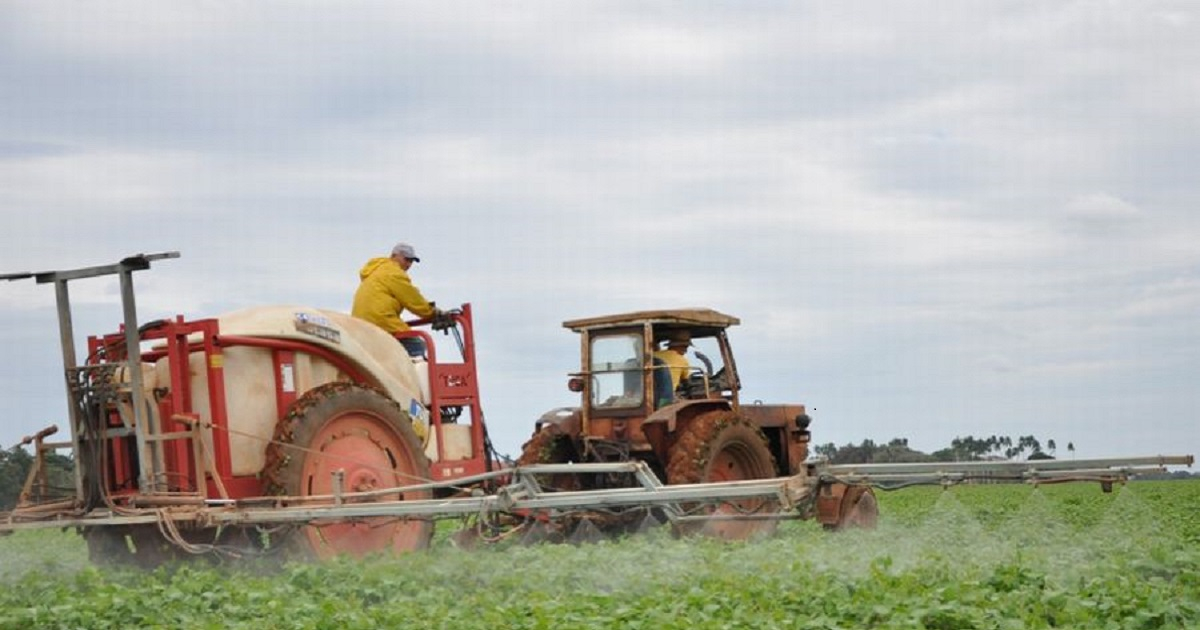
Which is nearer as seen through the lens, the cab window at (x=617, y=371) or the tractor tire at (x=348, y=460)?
the tractor tire at (x=348, y=460)

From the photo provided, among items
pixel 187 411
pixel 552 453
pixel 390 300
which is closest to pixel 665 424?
pixel 552 453

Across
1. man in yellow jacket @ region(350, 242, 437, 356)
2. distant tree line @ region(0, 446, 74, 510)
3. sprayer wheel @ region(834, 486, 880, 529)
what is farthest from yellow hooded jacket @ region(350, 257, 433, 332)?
sprayer wheel @ region(834, 486, 880, 529)

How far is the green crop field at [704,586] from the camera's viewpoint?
7.90m

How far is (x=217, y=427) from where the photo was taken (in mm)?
11062

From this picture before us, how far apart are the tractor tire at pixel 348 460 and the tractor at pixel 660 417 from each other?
2.81m

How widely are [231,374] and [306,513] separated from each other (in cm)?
149

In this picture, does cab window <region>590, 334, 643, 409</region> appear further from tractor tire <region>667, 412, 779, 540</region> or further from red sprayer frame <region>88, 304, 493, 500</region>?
red sprayer frame <region>88, 304, 493, 500</region>

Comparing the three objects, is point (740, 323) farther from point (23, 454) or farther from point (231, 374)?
point (23, 454)

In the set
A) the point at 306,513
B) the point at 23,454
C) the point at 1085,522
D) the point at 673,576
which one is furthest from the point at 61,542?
the point at 1085,522

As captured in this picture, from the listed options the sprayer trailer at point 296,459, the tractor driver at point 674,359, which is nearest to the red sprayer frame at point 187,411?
the sprayer trailer at point 296,459

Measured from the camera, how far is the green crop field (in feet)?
25.9

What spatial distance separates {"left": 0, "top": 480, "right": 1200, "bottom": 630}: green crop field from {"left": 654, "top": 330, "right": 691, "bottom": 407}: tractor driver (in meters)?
3.25

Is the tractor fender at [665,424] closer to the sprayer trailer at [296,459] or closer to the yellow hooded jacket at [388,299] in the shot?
the sprayer trailer at [296,459]

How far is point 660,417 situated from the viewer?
1420 centimetres
